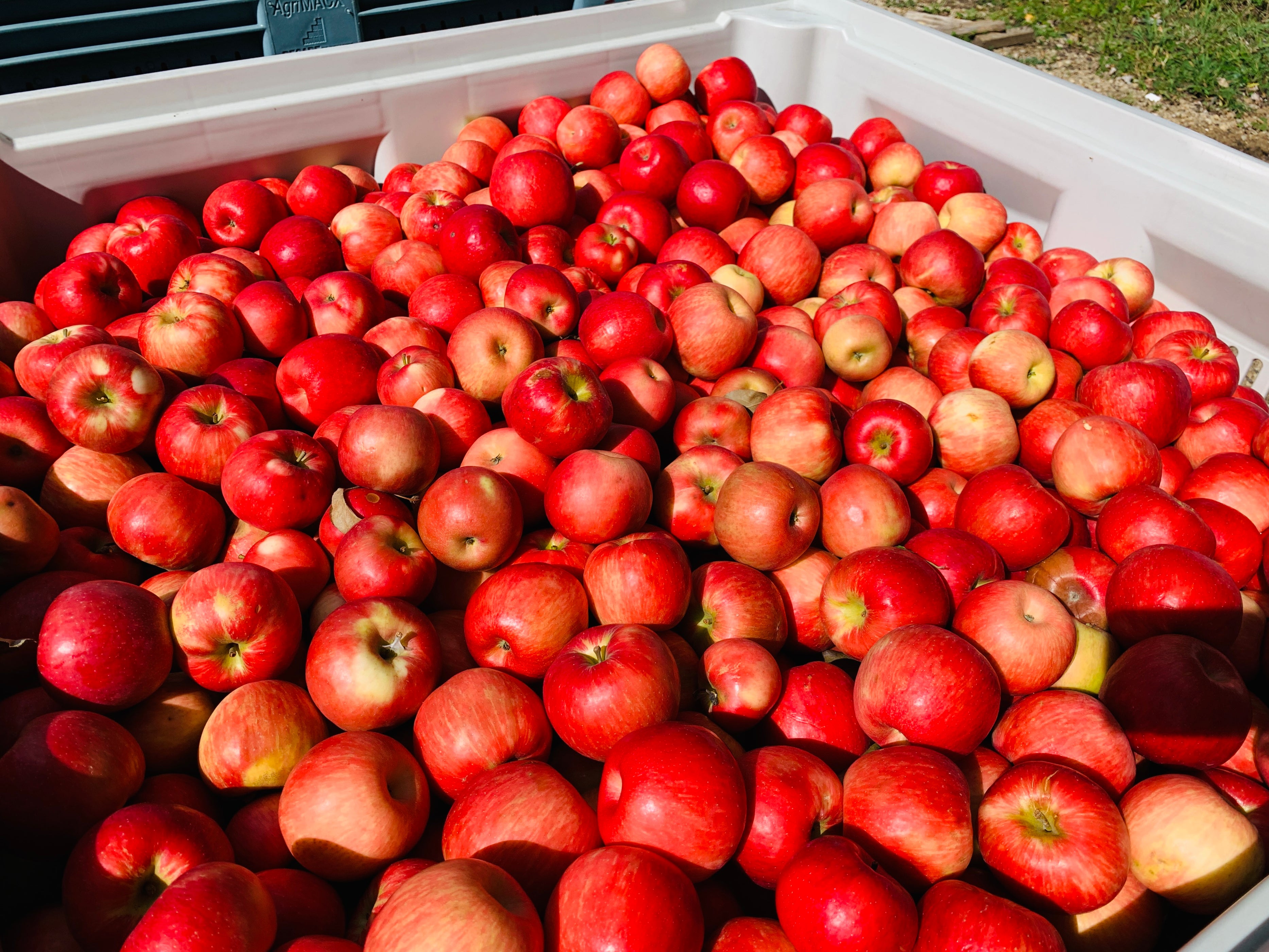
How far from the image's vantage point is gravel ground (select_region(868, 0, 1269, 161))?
7.60 metres

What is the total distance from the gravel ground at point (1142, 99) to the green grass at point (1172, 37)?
0.41 feet

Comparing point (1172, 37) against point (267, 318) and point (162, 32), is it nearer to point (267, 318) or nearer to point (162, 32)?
point (162, 32)

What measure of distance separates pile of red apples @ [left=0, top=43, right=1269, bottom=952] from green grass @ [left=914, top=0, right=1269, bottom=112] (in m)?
6.78

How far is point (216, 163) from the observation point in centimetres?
361

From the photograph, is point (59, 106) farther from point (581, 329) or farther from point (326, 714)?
point (326, 714)

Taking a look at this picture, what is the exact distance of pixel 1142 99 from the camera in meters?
8.24

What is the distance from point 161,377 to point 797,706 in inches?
89.3

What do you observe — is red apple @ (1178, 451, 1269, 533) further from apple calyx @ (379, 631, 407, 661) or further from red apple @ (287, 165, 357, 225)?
red apple @ (287, 165, 357, 225)

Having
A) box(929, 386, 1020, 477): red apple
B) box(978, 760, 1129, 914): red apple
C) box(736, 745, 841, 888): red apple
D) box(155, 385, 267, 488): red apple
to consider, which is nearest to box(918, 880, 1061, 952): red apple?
box(978, 760, 1129, 914): red apple

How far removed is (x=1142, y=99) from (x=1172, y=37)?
1952 mm

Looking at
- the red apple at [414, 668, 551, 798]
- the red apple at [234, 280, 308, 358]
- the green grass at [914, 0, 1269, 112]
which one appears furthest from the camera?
the green grass at [914, 0, 1269, 112]

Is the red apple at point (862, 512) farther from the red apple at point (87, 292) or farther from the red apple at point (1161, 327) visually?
the red apple at point (87, 292)

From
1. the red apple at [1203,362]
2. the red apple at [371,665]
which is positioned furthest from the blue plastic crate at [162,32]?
the red apple at [1203,362]

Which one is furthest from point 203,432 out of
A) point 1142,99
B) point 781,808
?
point 1142,99
